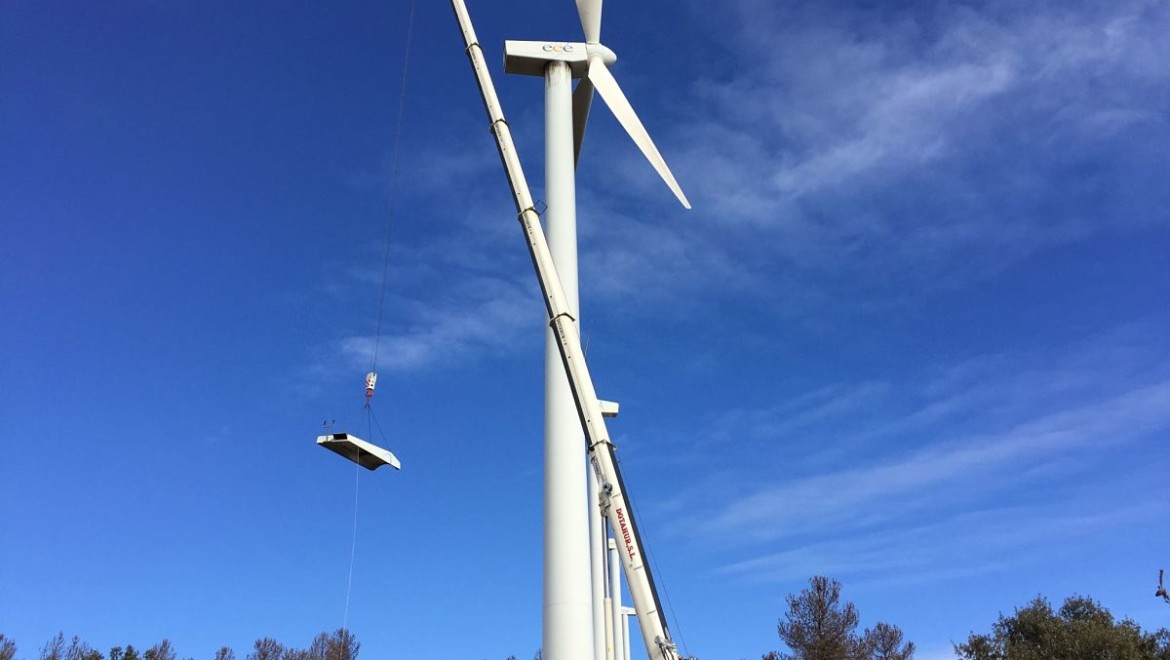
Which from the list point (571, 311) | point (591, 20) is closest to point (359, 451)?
point (571, 311)

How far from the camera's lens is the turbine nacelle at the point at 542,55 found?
29156 millimetres

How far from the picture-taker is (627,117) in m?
30.7

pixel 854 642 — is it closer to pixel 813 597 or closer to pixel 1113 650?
pixel 813 597

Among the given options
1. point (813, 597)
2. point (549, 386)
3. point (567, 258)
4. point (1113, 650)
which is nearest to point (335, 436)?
point (549, 386)

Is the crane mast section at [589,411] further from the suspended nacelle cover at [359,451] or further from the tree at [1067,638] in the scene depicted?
the tree at [1067,638]

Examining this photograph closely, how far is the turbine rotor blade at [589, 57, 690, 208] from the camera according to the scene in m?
30.1

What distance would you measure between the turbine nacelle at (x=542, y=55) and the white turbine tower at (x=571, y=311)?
0.03 meters

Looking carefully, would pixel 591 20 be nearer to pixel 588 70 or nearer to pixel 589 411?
pixel 588 70

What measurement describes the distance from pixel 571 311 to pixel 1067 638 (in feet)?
173

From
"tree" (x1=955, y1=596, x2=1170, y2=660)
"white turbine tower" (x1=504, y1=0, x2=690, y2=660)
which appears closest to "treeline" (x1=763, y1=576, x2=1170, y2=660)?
"tree" (x1=955, y1=596, x2=1170, y2=660)

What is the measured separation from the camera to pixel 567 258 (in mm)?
25312

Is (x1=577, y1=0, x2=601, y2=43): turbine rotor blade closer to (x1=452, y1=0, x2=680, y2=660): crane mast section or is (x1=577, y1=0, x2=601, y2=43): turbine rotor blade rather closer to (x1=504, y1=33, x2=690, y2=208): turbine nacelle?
(x1=504, y1=33, x2=690, y2=208): turbine nacelle

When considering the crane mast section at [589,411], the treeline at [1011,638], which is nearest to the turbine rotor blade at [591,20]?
the crane mast section at [589,411]

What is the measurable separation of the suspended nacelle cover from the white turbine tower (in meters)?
6.24
